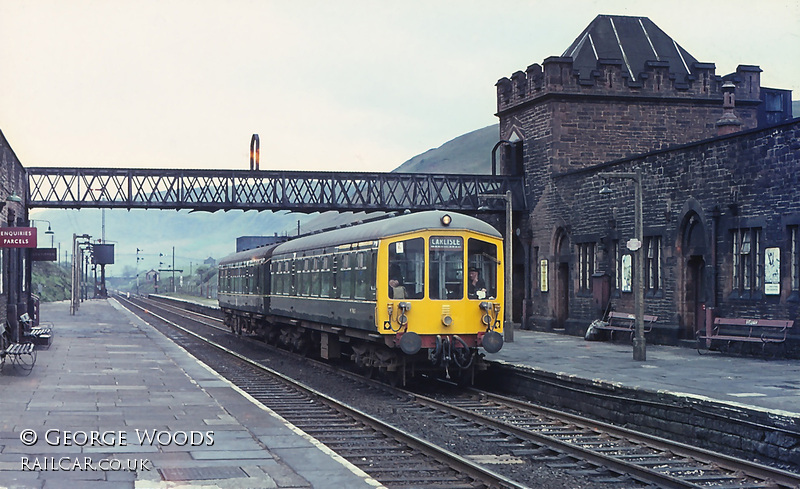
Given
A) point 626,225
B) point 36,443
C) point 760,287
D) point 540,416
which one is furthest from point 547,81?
point 36,443

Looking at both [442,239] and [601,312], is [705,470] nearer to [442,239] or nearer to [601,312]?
[442,239]

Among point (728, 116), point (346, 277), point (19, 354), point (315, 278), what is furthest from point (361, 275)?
point (728, 116)

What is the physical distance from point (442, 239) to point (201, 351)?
14101 millimetres

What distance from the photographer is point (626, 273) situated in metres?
29.0

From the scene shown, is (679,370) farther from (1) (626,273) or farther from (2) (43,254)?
(2) (43,254)

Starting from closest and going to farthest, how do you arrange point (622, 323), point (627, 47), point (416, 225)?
point (416, 225), point (622, 323), point (627, 47)

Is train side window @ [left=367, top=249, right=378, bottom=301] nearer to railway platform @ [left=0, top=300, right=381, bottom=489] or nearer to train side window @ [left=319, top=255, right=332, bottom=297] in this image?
railway platform @ [left=0, top=300, right=381, bottom=489]

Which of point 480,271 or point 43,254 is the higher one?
point 43,254

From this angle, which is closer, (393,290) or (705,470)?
(705,470)

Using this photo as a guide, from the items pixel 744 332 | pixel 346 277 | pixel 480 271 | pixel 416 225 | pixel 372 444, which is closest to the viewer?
pixel 372 444

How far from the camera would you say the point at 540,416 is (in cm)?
1516

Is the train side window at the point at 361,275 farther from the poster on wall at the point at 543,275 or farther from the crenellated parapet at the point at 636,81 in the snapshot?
the crenellated parapet at the point at 636,81

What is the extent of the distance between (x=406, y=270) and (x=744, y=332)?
9723 millimetres

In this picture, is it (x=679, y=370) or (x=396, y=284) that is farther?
(x=679, y=370)
